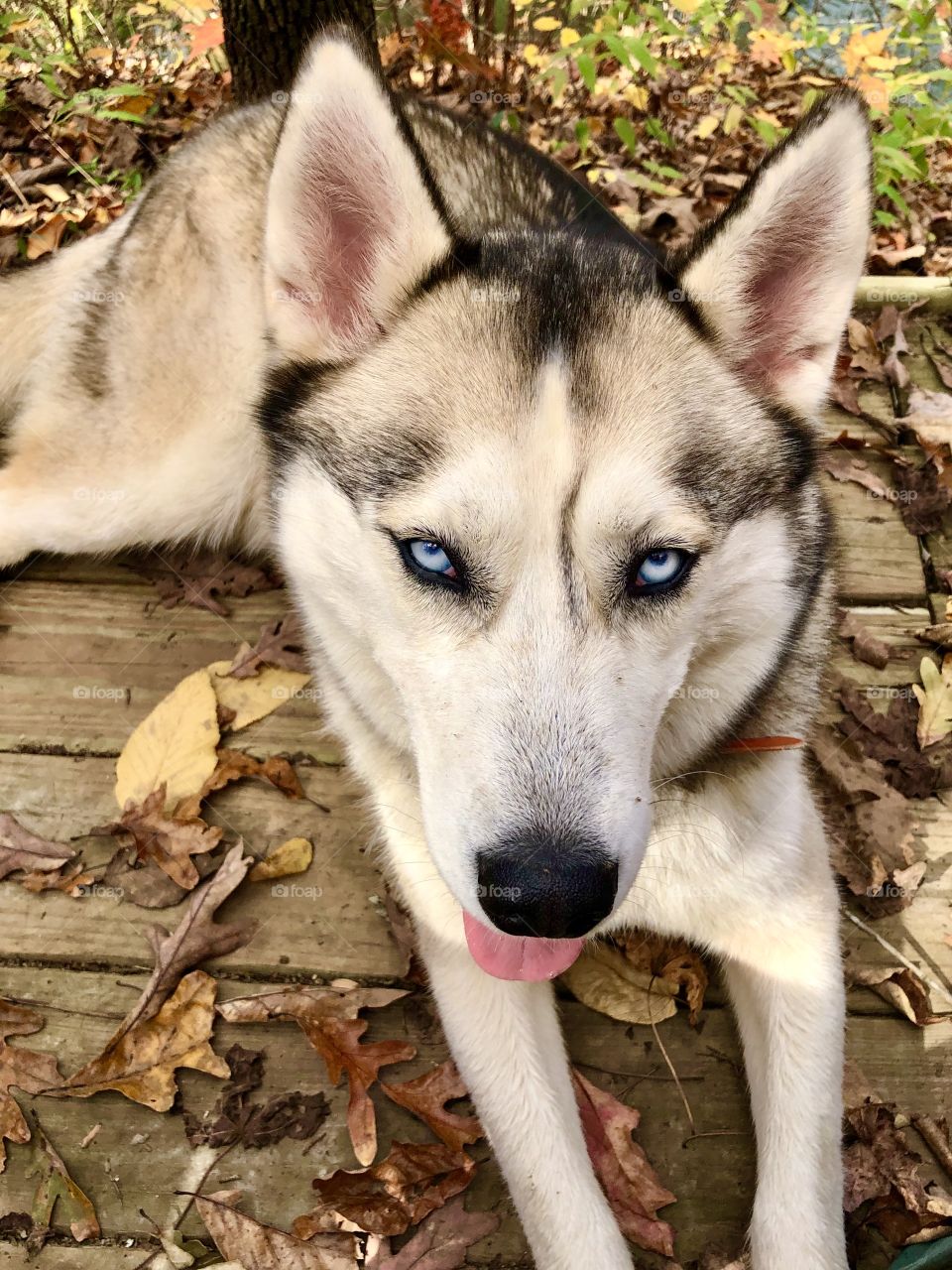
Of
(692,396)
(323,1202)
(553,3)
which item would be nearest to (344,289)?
(692,396)

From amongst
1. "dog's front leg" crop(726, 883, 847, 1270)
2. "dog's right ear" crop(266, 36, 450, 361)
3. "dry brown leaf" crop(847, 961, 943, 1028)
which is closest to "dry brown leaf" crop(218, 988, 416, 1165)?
"dog's front leg" crop(726, 883, 847, 1270)

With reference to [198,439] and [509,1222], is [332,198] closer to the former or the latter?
[198,439]

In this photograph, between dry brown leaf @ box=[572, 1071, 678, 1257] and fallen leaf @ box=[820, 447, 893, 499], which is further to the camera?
fallen leaf @ box=[820, 447, 893, 499]

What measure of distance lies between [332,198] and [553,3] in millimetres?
4506

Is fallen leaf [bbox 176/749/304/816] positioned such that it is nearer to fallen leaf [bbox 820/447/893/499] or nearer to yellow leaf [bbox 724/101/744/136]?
fallen leaf [bbox 820/447/893/499]

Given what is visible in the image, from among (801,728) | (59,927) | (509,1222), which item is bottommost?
(509,1222)

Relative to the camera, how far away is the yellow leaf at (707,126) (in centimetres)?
484

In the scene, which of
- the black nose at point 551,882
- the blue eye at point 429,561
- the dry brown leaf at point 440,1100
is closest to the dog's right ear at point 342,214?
the blue eye at point 429,561

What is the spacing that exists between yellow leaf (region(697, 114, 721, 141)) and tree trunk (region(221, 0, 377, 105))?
1.90m

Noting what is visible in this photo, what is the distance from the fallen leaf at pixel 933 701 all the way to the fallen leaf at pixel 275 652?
1773mm

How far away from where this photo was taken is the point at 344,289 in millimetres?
1876

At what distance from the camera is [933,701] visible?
2.70m

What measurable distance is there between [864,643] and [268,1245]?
2.17 meters

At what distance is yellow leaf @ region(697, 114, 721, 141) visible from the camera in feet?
15.9
